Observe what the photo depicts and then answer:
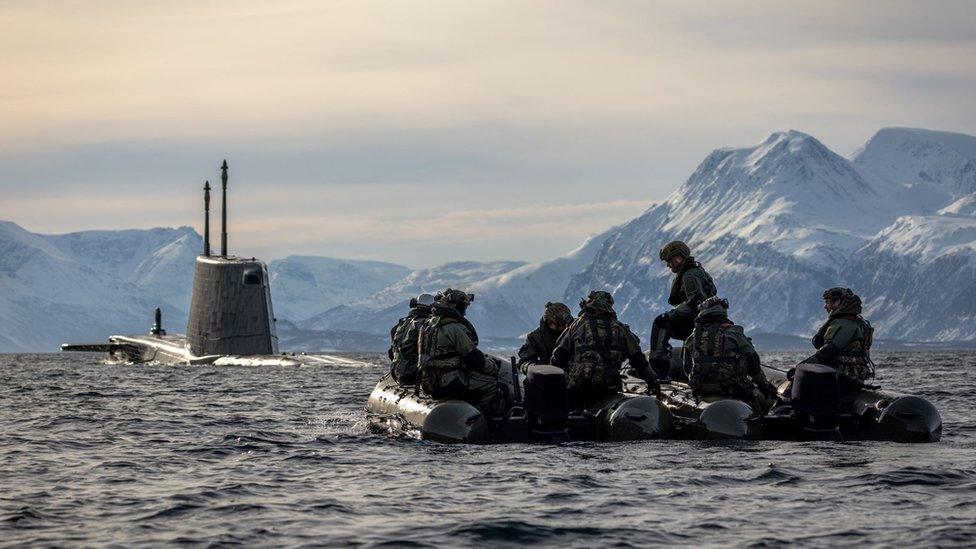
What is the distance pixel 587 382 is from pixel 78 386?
93.9 ft

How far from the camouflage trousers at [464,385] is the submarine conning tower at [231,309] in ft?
124

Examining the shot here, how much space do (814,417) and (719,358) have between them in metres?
1.68

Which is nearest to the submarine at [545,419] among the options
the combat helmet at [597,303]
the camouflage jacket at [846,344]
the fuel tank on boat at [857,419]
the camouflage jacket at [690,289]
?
the combat helmet at [597,303]

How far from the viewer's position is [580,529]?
15180 mm

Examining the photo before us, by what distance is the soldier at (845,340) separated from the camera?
76.2 feet

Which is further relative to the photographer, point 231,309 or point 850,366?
point 231,309

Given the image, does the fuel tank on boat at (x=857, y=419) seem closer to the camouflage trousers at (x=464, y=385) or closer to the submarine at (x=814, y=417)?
the submarine at (x=814, y=417)

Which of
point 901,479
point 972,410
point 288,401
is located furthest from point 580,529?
point 288,401

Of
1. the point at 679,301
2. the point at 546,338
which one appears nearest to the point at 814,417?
the point at 679,301

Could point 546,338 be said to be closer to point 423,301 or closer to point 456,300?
point 456,300

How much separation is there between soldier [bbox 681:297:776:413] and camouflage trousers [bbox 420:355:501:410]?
3210mm

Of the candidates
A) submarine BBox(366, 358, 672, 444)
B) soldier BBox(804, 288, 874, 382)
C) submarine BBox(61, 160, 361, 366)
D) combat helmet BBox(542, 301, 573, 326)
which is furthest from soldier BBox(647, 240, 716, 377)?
submarine BBox(61, 160, 361, 366)

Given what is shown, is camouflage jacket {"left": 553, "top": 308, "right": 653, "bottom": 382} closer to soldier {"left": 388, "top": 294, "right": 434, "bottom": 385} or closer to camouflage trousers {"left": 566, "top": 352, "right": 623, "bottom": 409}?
camouflage trousers {"left": 566, "top": 352, "right": 623, "bottom": 409}

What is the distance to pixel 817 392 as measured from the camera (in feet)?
71.3
